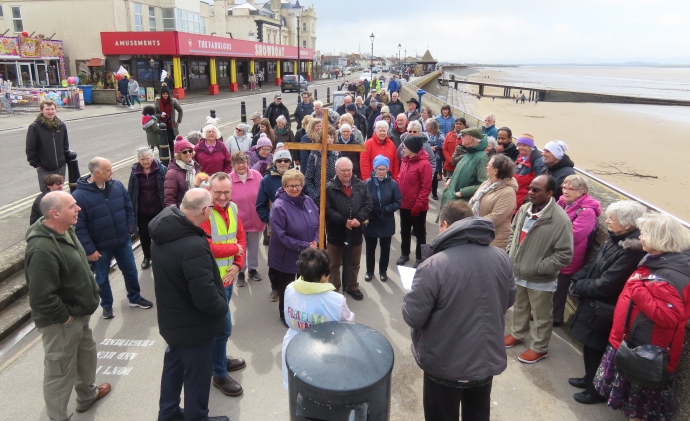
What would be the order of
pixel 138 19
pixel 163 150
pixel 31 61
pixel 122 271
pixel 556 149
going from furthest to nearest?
pixel 138 19
pixel 31 61
pixel 163 150
pixel 556 149
pixel 122 271

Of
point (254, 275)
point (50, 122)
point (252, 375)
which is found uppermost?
point (50, 122)

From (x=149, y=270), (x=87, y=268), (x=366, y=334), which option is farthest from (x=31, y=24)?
(x=366, y=334)

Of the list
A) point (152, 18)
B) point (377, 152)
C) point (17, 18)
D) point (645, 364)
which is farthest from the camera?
point (152, 18)

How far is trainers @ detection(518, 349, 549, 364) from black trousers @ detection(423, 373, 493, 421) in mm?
1462

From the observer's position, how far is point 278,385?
3.71 meters

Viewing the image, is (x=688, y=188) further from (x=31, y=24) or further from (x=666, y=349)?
(x=31, y=24)

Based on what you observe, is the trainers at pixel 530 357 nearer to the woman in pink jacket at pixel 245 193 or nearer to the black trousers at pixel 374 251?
the black trousers at pixel 374 251

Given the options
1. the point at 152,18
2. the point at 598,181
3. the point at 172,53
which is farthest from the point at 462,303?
the point at 152,18

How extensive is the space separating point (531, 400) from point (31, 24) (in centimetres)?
3545

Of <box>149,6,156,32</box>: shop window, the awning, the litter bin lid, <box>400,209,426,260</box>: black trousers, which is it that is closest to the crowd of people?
the litter bin lid

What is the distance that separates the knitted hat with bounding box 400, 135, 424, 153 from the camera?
552cm

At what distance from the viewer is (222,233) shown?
3791 mm

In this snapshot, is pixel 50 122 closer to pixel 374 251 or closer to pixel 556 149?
pixel 374 251

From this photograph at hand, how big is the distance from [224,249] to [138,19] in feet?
106
